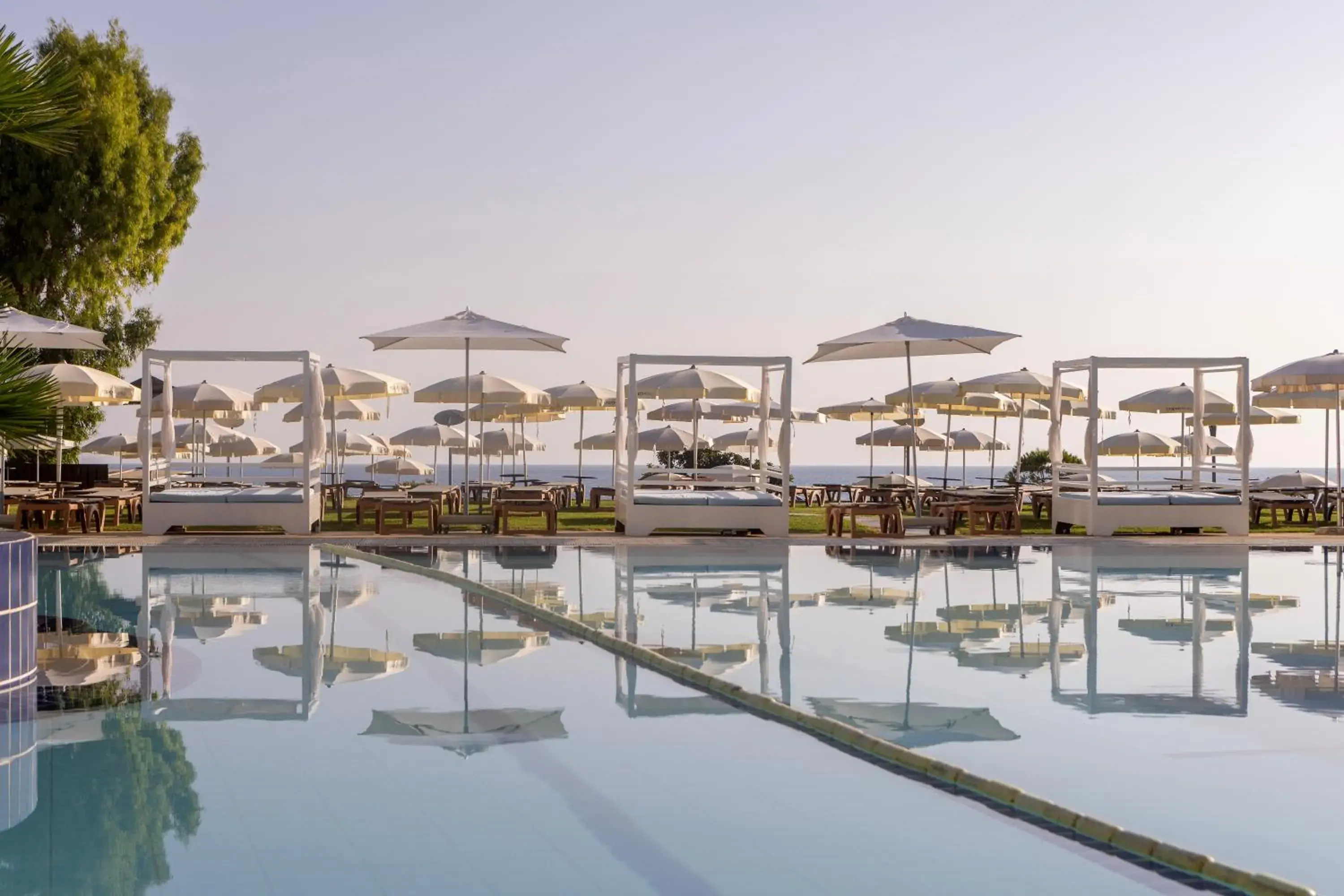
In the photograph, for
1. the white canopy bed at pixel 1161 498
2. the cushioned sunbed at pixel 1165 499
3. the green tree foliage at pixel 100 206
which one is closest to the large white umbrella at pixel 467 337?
the white canopy bed at pixel 1161 498

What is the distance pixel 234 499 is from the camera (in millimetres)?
15914

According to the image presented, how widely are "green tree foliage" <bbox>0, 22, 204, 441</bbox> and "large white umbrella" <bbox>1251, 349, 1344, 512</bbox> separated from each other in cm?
1953

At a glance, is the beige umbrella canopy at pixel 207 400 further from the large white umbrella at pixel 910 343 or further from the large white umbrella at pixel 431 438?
the large white umbrella at pixel 910 343

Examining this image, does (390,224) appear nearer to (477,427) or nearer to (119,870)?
(477,427)

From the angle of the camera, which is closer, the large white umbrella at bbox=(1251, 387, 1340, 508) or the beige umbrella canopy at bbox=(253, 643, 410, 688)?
the beige umbrella canopy at bbox=(253, 643, 410, 688)

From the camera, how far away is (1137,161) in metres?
24.0

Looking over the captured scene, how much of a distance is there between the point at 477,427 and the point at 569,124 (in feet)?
32.6

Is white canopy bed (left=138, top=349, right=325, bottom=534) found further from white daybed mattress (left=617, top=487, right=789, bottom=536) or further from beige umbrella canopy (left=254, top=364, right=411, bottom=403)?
white daybed mattress (left=617, top=487, right=789, bottom=536)

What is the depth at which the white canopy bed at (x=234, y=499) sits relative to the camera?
15812 millimetres

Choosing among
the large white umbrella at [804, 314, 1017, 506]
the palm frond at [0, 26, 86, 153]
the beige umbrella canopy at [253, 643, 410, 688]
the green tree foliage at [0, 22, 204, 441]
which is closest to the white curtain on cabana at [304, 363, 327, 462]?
the large white umbrella at [804, 314, 1017, 506]

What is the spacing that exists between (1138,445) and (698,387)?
35.1 ft

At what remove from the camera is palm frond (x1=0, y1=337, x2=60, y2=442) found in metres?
7.16

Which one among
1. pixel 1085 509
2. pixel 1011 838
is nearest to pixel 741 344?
pixel 1085 509

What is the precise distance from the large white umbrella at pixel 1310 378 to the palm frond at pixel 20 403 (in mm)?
16386
